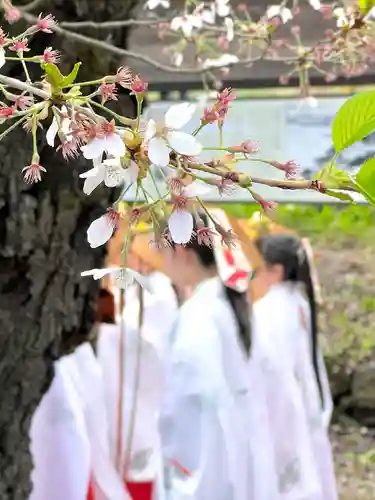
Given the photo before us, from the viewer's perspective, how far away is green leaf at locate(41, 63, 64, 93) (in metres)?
0.28

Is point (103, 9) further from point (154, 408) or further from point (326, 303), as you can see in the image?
point (326, 303)

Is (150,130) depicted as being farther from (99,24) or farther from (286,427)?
(286,427)

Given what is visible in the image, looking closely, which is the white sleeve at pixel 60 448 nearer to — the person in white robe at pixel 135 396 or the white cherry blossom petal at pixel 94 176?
the person in white robe at pixel 135 396

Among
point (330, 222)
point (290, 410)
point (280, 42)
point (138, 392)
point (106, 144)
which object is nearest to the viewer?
point (106, 144)

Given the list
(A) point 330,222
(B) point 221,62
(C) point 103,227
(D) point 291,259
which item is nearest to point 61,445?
(B) point 221,62

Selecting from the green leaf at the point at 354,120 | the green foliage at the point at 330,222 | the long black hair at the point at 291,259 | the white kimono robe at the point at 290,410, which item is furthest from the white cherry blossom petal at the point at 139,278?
the green foliage at the point at 330,222

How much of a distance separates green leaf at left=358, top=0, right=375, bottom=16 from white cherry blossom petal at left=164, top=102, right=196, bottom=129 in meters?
0.31

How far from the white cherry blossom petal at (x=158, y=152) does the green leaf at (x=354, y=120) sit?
0.25 ft

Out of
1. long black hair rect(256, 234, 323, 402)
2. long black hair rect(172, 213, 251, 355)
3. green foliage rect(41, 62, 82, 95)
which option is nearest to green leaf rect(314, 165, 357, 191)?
green foliage rect(41, 62, 82, 95)

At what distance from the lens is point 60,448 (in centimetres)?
106

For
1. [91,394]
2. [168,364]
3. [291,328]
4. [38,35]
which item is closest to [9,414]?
[38,35]

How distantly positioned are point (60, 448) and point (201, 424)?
1.20 feet

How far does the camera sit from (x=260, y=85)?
1.65 m

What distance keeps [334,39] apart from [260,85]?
927 mm
